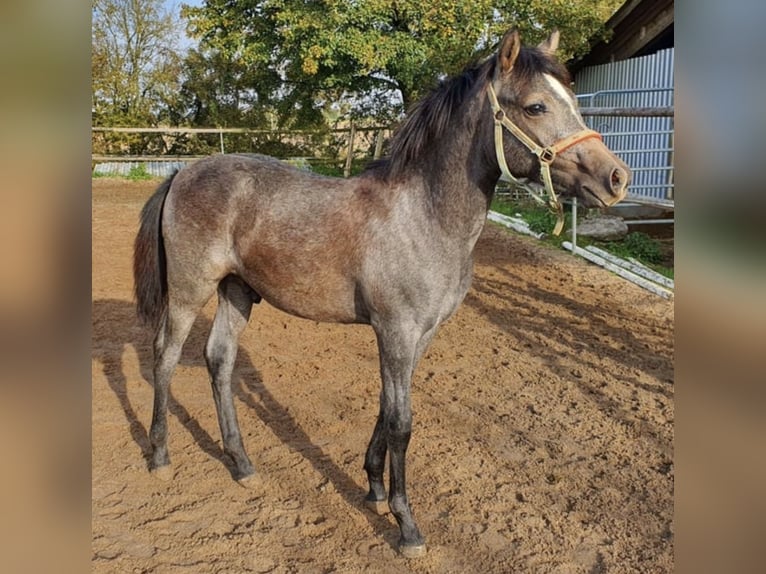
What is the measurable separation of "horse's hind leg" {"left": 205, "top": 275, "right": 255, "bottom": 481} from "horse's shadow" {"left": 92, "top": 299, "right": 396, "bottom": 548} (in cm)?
19

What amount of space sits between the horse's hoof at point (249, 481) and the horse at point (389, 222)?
2 cm

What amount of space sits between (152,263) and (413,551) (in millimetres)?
2011

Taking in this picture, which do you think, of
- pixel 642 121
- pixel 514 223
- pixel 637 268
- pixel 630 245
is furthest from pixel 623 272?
pixel 642 121

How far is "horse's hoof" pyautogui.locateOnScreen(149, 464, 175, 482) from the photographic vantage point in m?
3.19

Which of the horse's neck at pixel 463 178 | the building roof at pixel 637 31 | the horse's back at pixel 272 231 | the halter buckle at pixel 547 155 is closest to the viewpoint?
the halter buckle at pixel 547 155

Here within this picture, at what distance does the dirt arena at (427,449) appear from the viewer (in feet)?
8.54

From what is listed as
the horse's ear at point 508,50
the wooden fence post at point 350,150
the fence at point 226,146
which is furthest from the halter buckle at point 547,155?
the fence at point 226,146

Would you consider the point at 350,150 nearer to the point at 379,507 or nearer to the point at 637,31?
the point at 637,31

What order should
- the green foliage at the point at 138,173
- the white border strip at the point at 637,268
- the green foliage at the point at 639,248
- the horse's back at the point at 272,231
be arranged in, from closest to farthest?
the horse's back at the point at 272,231, the white border strip at the point at 637,268, the green foliage at the point at 639,248, the green foliage at the point at 138,173

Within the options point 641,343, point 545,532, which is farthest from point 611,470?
point 641,343

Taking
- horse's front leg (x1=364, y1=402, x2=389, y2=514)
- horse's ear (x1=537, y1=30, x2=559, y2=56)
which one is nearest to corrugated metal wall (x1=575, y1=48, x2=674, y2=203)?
horse's ear (x1=537, y1=30, x2=559, y2=56)

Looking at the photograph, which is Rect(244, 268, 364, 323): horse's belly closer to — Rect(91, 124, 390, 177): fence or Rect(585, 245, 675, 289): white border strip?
Rect(585, 245, 675, 289): white border strip

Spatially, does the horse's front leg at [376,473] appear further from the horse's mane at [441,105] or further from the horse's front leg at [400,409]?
the horse's mane at [441,105]
